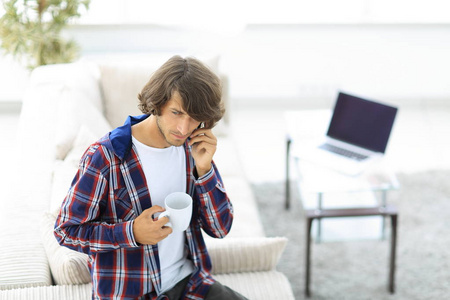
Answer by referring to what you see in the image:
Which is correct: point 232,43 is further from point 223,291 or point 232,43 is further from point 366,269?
point 223,291

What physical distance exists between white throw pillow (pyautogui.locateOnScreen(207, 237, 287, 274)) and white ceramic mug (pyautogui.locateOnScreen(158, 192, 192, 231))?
42cm

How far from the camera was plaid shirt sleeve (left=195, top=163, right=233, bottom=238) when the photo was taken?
1.60 m

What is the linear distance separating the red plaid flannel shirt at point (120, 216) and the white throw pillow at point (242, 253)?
0.58ft

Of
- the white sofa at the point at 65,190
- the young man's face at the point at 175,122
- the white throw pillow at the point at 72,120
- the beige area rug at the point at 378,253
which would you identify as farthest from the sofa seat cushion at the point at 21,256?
the beige area rug at the point at 378,253

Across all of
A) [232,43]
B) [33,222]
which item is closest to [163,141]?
[33,222]

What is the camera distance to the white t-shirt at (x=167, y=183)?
61.3 inches

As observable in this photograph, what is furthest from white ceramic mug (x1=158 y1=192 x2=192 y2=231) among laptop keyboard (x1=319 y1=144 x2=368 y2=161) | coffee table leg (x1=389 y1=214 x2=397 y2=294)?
laptop keyboard (x1=319 y1=144 x2=368 y2=161)

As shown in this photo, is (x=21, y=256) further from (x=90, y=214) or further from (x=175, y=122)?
(x=175, y=122)

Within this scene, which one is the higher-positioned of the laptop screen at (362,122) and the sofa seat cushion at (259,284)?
the laptop screen at (362,122)

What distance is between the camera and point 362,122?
106 inches

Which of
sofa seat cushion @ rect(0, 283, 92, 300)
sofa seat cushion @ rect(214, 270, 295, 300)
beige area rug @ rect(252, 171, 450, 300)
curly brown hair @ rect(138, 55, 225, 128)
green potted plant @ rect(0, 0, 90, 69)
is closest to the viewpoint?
curly brown hair @ rect(138, 55, 225, 128)

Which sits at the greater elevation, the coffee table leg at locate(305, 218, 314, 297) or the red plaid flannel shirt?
the red plaid flannel shirt

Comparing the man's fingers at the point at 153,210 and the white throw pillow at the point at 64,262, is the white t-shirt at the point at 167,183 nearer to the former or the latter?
the man's fingers at the point at 153,210

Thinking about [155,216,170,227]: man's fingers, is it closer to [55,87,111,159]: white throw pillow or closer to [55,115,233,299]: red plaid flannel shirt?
[55,115,233,299]: red plaid flannel shirt
